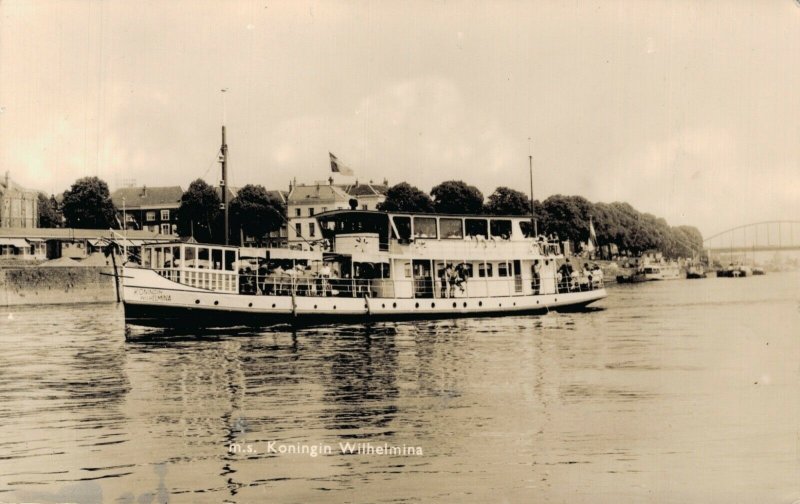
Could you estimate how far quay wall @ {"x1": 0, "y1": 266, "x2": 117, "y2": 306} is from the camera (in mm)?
51969

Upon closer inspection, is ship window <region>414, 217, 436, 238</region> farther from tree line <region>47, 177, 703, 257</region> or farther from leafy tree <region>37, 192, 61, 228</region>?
leafy tree <region>37, 192, 61, 228</region>

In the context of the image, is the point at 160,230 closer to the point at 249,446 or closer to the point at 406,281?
the point at 406,281

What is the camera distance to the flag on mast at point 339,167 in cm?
2833

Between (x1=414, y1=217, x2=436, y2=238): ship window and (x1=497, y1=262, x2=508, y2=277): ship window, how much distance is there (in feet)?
12.4

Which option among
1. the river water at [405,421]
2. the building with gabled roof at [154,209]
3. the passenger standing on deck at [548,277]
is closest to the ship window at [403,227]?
the passenger standing on deck at [548,277]

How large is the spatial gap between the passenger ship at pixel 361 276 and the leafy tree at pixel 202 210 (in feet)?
129

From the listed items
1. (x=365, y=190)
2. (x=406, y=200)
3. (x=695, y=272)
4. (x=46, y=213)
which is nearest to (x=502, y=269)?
(x=406, y=200)

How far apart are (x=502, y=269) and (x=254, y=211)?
4421cm

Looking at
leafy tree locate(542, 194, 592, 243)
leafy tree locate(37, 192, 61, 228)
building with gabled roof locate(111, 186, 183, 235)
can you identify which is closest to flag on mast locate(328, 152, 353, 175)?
leafy tree locate(542, 194, 592, 243)

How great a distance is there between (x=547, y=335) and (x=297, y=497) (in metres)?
19.2

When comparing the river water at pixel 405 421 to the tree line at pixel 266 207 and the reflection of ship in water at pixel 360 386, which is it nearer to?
the reflection of ship in water at pixel 360 386

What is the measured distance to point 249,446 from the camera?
1127 centimetres

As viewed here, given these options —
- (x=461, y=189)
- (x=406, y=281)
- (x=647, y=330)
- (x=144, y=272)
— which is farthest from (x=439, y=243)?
(x=461, y=189)

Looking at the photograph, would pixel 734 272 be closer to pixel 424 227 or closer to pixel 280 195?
pixel 280 195
